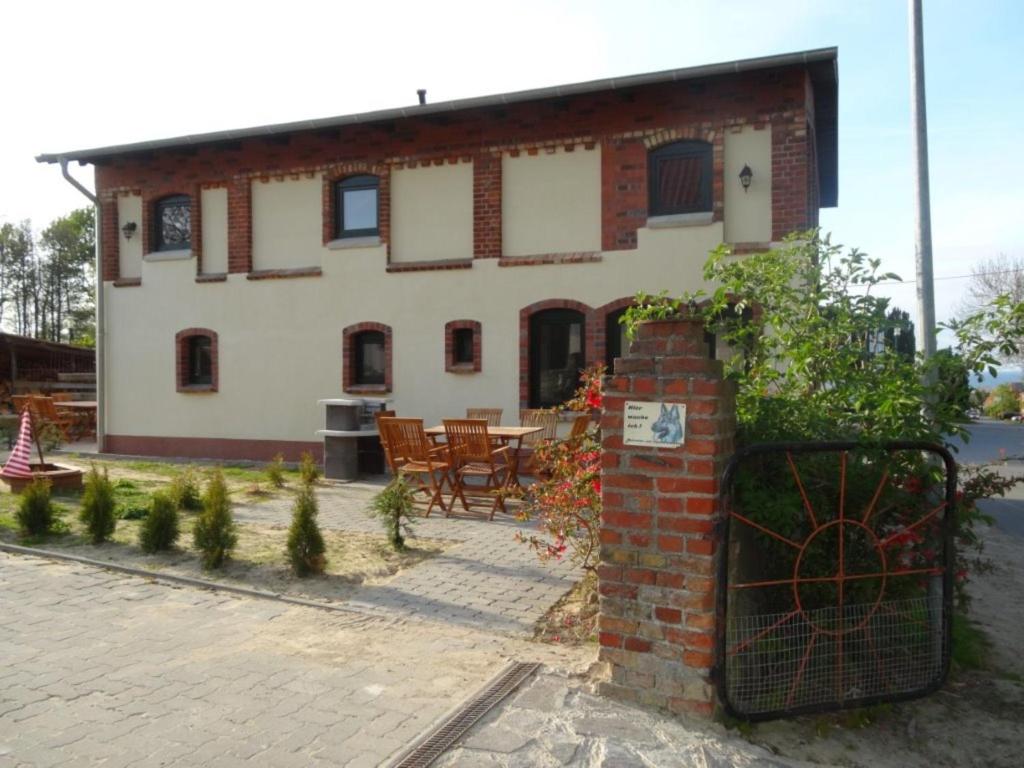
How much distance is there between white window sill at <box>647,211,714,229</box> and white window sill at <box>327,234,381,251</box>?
465 cm

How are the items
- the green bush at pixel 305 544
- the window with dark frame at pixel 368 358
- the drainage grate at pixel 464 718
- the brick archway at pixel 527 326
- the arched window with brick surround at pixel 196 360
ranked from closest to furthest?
the drainage grate at pixel 464 718 → the green bush at pixel 305 544 → the brick archway at pixel 527 326 → the window with dark frame at pixel 368 358 → the arched window with brick surround at pixel 196 360

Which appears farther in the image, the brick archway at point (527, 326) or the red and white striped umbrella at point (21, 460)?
the brick archway at point (527, 326)

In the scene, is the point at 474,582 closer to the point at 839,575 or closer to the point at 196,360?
the point at 839,575

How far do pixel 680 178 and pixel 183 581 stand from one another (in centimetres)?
883

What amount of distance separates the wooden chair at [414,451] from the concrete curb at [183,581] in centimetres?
311

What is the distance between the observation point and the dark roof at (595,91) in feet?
34.4

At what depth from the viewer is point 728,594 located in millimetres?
3430

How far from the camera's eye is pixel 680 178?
1153 centimetres

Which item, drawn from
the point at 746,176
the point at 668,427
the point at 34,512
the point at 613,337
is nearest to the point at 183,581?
the point at 34,512

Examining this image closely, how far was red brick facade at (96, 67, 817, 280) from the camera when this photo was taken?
1084 cm

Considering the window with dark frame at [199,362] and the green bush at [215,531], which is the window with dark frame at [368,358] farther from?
the green bush at [215,531]

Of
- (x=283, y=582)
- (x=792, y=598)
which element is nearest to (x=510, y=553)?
(x=283, y=582)

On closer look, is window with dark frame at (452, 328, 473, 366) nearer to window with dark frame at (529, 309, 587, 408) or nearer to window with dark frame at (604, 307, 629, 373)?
window with dark frame at (529, 309, 587, 408)

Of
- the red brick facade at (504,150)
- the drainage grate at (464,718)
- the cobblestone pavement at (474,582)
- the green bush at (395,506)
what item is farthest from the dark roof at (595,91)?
the drainage grate at (464,718)
